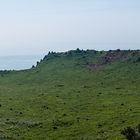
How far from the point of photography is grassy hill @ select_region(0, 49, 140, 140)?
46125 millimetres

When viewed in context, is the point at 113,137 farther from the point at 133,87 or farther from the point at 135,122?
the point at 133,87

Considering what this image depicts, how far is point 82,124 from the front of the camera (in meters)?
48.1

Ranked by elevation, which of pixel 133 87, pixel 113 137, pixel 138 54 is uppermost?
pixel 138 54

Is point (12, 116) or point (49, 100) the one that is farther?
point (49, 100)

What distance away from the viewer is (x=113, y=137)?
39469 millimetres

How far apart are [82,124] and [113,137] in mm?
9006

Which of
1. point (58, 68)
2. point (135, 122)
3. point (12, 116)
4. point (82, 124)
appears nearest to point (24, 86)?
point (58, 68)

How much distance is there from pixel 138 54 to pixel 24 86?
2732 cm

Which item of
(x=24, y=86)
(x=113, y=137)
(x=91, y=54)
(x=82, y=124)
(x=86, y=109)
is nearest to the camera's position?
(x=113, y=137)

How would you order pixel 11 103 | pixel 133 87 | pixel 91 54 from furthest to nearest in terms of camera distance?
pixel 91 54 → pixel 133 87 → pixel 11 103

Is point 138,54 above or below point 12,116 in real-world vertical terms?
above

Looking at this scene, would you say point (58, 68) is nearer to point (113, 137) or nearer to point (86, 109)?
point (86, 109)

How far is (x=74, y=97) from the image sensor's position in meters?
68.4

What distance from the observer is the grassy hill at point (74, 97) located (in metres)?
46.1
